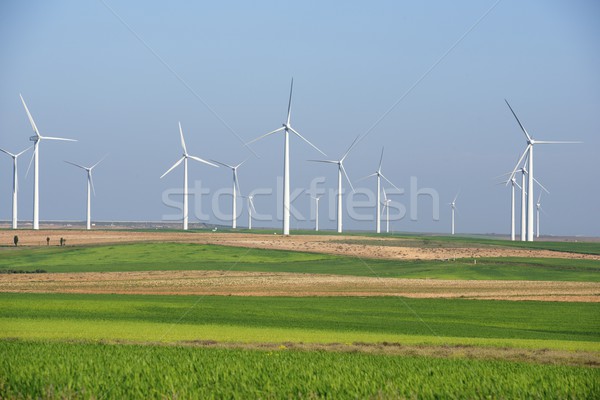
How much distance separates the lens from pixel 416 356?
104 ft

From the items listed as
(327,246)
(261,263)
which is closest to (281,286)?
(261,263)

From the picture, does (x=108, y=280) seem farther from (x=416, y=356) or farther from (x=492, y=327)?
(x=416, y=356)

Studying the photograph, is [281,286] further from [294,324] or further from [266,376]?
[266,376]

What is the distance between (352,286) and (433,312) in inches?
745

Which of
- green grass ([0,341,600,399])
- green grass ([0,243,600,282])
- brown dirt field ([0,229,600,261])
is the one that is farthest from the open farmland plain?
brown dirt field ([0,229,600,261])

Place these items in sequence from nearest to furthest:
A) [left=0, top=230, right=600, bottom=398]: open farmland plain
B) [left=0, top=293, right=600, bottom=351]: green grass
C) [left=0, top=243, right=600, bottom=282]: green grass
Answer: [left=0, top=230, right=600, bottom=398]: open farmland plain < [left=0, top=293, right=600, bottom=351]: green grass < [left=0, top=243, right=600, bottom=282]: green grass

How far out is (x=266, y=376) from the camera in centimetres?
2389

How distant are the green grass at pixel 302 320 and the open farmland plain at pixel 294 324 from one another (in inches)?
4.6

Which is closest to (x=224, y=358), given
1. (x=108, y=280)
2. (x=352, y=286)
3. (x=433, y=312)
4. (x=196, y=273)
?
(x=433, y=312)

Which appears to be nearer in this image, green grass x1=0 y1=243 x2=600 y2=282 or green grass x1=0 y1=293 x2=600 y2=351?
green grass x1=0 y1=293 x2=600 y2=351

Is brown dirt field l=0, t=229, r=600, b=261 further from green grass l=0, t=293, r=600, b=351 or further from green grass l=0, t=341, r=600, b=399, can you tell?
green grass l=0, t=341, r=600, b=399

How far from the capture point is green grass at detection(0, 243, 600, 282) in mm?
84750

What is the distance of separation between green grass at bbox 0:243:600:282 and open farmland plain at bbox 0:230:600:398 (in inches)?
10.3

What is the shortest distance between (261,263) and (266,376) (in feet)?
236
